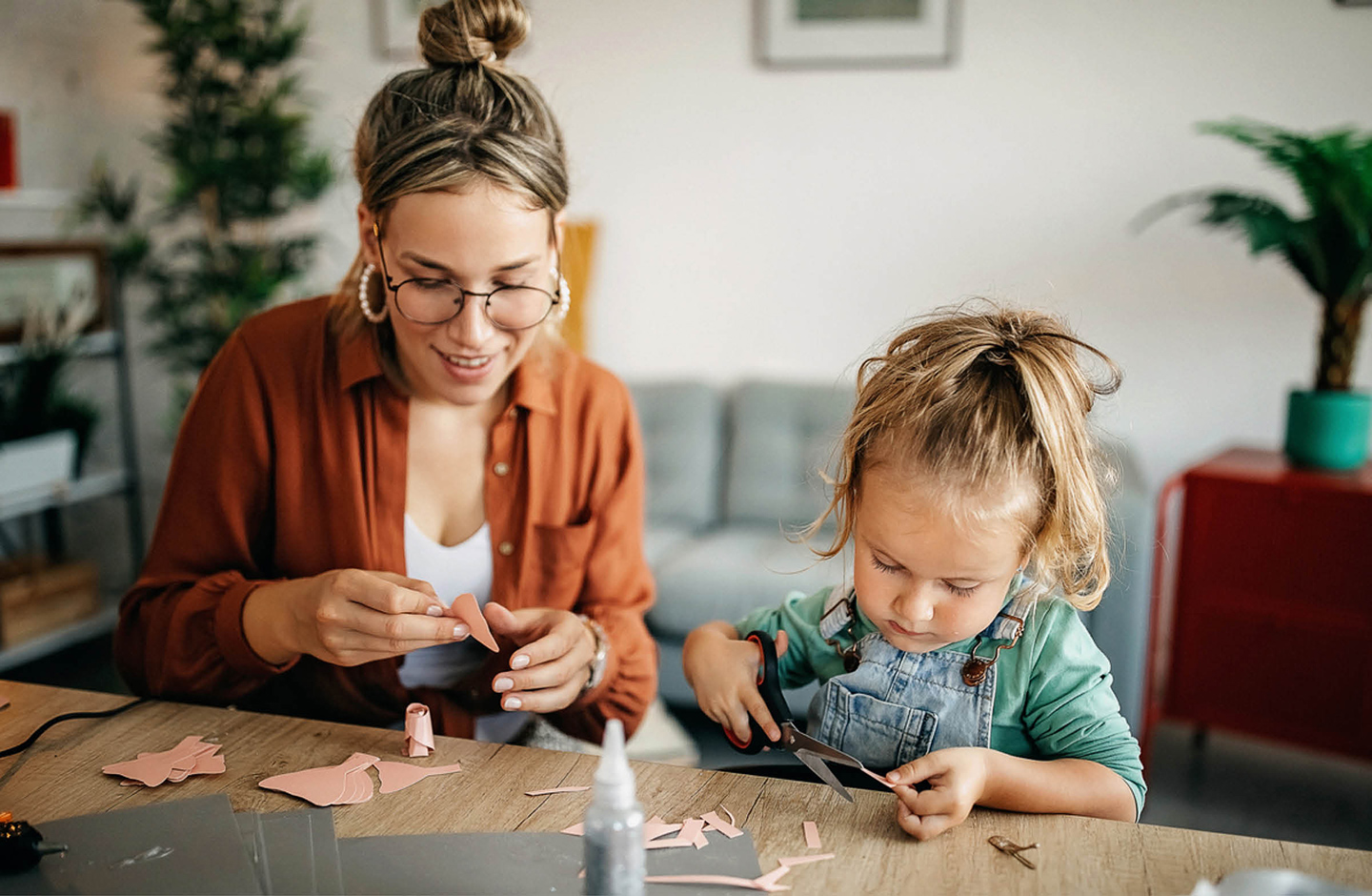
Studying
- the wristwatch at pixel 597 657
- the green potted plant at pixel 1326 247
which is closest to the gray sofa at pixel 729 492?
the green potted plant at pixel 1326 247

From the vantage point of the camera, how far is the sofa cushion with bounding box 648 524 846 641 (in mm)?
2625

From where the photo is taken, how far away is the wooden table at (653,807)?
87 centimetres

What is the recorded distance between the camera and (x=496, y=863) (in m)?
0.89

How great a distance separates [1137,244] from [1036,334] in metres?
2.15

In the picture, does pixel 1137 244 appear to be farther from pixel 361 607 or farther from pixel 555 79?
pixel 361 607

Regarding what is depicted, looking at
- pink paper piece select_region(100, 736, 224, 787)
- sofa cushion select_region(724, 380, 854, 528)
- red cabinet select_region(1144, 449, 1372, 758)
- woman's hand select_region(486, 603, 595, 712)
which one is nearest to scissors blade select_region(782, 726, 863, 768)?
woman's hand select_region(486, 603, 595, 712)

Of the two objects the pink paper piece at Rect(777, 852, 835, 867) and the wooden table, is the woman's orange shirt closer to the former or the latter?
the wooden table

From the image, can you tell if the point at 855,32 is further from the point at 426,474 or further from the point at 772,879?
the point at 772,879

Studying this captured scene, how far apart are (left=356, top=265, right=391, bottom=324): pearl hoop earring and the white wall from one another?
153 centimetres

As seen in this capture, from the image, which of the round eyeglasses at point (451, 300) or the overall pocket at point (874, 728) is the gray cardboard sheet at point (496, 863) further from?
the round eyeglasses at point (451, 300)

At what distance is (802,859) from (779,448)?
7.55 ft

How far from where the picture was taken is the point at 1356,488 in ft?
7.70

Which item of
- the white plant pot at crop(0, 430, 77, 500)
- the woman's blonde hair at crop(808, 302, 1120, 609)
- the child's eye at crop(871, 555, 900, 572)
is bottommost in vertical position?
the white plant pot at crop(0, 430, 77, 500)

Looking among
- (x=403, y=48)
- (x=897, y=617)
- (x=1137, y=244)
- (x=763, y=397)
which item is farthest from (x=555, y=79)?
(x=897, y=617)
